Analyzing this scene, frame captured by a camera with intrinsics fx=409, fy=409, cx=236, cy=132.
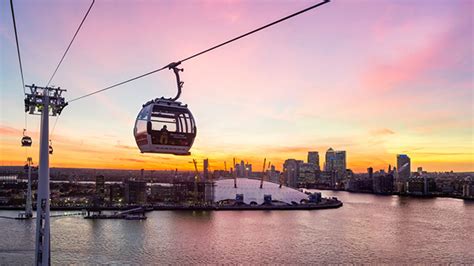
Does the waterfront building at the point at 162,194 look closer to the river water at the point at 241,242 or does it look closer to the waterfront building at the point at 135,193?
the waterfront building at the point at 135,193

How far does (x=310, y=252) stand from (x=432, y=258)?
7.27 metres

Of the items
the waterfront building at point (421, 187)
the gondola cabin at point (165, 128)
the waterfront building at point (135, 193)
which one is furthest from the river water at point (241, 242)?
the waterfront building at point (421, 187)

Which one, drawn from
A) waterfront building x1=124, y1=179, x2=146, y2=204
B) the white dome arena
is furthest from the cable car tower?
the white dome arena

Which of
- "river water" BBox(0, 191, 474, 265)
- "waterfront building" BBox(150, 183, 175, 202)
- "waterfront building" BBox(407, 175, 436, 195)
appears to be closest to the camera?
"river water" BBox(0, 191, 474, 265)

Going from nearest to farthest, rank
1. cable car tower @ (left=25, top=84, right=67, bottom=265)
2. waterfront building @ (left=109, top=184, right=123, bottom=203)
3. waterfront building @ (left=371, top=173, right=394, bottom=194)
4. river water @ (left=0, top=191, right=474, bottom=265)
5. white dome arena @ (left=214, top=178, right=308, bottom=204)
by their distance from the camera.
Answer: cable car tower @ (left=25, top=84, right=67, bottom=265) → river water @ (left=0, top=191, right=474, bottom=265) → waterfront building @ (left=109, top=184, right=123, bottom=203) → white dome arena @ (left=214, top=178, right=308, bottom=204) → waterfront building @ (left=371, top=173, right=394, bottom=194)

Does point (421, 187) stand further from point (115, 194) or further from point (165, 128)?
point (165, 128)

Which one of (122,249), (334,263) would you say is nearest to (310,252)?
(334,263)

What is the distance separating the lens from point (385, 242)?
30.5 metres

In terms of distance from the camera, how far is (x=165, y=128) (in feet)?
20.6

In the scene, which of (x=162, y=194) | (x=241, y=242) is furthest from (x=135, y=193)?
(x=241, y=242)

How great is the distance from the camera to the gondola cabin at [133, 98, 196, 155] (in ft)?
20.0

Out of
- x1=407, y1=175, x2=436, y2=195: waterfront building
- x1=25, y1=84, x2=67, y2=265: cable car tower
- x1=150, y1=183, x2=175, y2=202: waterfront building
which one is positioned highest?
x1=25, y1=84, x2=67, y2=265: cable car tower

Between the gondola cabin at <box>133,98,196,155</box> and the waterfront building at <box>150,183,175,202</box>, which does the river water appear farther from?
the waterfront building at <box>150,183,175,202</box>

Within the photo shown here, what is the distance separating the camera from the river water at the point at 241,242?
902 inches
